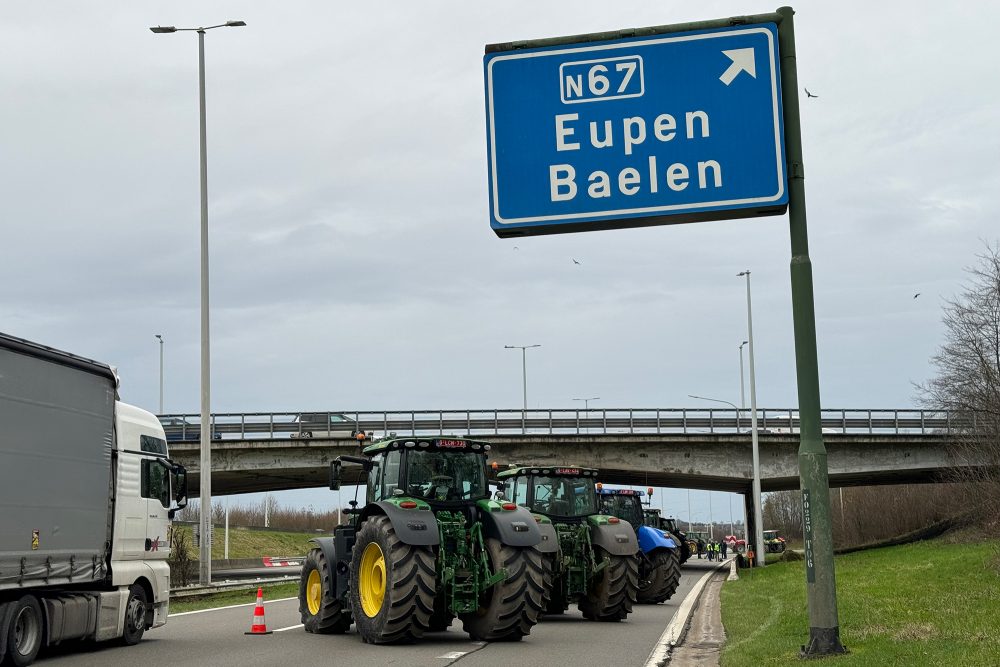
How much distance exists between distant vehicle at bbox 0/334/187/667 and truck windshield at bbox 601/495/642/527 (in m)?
13.2

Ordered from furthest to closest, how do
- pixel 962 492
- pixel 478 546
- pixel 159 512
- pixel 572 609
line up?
pixel 962 492, pixel 572 609, pixel 159 512, pixel 478 546

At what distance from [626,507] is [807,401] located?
1824 centimetres

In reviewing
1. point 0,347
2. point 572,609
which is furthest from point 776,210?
point 572,609

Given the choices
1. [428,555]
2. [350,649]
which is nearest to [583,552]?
[428,555]

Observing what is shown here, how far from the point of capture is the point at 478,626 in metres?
15.7

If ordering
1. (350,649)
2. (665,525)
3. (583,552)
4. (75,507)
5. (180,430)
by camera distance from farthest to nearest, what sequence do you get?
(180,430), (665,525), (583,552), (350,649), (75,507)

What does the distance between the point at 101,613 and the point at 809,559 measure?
29.7 ft

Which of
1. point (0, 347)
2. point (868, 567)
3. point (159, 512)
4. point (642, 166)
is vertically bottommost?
point (868, 567)

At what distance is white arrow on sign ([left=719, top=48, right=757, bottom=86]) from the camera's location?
10641mm

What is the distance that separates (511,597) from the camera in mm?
15367

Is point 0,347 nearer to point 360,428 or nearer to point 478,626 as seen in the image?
point 478,626

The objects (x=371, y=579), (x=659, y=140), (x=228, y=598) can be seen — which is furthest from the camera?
(x=228, y=598)

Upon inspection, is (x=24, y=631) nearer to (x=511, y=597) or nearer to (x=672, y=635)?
(x=511, y=597)

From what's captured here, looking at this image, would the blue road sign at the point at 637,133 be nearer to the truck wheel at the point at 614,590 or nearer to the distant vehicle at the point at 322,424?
the truck wheel at the point at 614,590
